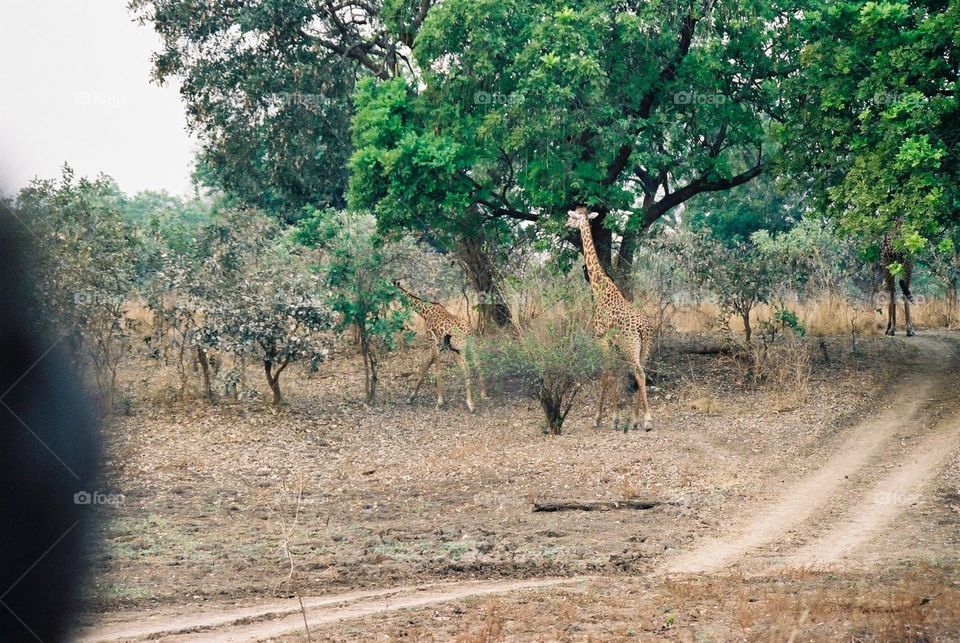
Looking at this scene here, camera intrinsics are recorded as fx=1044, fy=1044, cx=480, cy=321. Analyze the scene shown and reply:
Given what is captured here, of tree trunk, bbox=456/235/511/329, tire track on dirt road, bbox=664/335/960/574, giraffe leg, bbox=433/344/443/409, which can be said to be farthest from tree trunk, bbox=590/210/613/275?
tire track on dirt road, bbox=664/335/960/574

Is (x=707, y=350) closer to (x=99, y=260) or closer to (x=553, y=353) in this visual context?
(x=553, y=353)

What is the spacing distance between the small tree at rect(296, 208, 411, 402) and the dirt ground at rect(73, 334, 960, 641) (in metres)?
1.21

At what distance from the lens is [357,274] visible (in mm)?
15211

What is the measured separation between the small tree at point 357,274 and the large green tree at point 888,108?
6.05m

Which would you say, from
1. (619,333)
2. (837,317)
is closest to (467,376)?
(619,333)

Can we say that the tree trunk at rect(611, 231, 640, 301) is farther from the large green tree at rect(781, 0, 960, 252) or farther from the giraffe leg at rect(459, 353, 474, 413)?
the large green tree at rect(781, 0, 960, 252)

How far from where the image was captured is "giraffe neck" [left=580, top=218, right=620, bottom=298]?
1289 centimetres

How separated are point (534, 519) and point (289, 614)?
2998 millimetres

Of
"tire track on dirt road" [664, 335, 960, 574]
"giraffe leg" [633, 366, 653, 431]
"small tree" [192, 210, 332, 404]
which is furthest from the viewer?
"small tree" [192, 210, 332, 404]

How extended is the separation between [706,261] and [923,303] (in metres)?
9.47

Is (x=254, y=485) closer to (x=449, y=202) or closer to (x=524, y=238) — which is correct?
(x=449, y=202)

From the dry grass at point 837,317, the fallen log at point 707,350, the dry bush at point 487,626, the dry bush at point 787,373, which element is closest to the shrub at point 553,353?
the dry bush at point 787,373

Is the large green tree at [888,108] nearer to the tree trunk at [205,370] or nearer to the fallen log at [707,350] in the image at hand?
the fallen log at [707,350]

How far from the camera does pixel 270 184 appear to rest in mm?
19203
